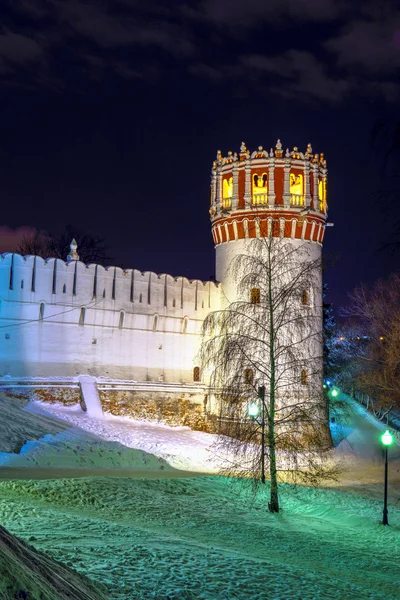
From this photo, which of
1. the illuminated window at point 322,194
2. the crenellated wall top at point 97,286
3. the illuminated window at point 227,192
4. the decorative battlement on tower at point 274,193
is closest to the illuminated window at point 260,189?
the decorative battlement on tower at point 274,193

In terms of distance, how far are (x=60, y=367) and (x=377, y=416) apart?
1807 centimetres

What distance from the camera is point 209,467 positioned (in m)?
18.6

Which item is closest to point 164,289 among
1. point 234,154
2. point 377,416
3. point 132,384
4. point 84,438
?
point 132,384

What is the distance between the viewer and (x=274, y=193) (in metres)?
25.2

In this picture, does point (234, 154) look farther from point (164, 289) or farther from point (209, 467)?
point (209, 467)

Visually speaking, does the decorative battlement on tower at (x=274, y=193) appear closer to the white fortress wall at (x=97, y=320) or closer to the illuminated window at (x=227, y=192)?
the illuminated window at (x=227, y=192)

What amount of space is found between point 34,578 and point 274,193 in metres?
22.0

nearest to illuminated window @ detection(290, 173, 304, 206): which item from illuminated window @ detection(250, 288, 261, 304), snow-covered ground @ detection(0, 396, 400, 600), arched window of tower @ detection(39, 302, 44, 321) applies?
arched window of tower @ detection(39, 302, 44, 321)

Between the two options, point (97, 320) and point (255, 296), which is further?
point (97, 320)

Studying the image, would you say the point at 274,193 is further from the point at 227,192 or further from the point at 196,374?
the point at 196,374

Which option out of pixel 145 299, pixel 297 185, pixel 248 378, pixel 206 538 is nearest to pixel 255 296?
pixel 248 378

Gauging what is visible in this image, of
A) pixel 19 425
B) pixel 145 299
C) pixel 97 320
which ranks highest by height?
pixel 145 299

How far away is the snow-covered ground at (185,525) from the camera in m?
6.92

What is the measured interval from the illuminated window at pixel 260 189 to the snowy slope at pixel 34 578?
68.2 feet
